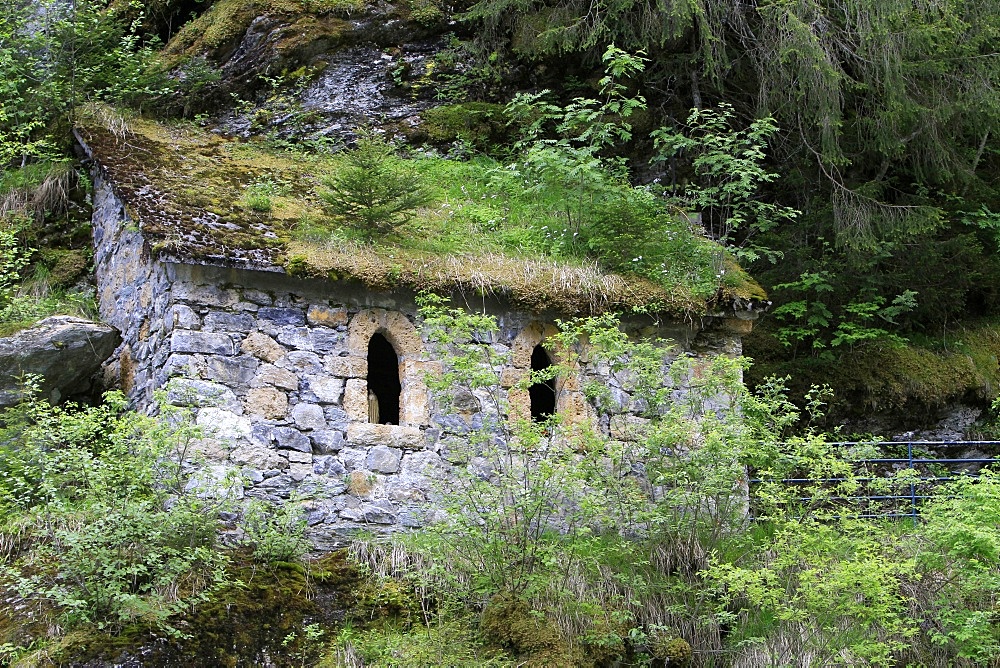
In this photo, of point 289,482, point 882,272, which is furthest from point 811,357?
point 289,482

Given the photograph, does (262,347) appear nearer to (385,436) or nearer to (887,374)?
(385,436)

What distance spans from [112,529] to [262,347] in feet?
7.22

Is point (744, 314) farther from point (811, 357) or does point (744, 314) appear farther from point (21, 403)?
point (21, 403)

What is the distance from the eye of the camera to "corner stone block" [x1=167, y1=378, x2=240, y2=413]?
27.7ft

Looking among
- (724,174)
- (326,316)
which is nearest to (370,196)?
(326,316)

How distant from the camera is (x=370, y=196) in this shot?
10102 millimetres

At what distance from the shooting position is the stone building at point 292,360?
29.4 feet

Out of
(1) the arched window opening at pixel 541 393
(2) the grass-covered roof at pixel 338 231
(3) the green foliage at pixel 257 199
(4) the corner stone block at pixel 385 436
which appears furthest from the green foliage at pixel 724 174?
(3) the green foliage at pixel 257 199

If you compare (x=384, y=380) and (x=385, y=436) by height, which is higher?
(x=384, y=380)

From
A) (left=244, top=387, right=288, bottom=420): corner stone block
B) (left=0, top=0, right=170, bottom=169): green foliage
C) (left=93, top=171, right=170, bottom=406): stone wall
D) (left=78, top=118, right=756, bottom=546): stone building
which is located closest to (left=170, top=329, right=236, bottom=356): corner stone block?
(left=78, top=118, right=756, bottom=546): stone building

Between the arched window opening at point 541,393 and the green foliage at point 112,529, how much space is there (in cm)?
372

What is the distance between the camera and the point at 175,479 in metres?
7.88

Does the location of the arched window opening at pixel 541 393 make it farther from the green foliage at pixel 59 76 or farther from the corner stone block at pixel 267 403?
the green foliage at pixel 59 76

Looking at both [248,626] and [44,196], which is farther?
[44,196]
